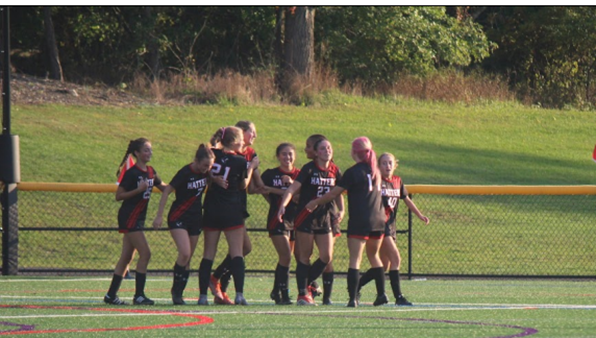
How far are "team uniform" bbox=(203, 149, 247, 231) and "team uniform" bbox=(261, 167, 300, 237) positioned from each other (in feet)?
1.62

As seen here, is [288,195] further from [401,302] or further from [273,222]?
[401,302]

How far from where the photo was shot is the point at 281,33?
34.6 meters

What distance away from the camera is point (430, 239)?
18.5 metres

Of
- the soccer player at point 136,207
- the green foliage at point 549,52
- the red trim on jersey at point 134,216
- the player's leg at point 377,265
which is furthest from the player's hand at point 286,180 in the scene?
the green foliage at point 549,52

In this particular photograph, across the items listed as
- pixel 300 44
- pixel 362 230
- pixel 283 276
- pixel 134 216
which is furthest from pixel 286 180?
pixel 300 44

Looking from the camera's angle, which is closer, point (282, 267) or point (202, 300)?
point (202, 300)

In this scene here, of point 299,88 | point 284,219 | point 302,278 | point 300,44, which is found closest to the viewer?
point 302,278

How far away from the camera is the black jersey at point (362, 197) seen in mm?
9953

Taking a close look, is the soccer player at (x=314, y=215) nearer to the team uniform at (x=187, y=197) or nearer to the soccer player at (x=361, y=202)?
the soccer player at (x=361, y=202)

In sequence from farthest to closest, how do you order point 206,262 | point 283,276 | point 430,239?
point 430,239
point 283,276
point 206,262

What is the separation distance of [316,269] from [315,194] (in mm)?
786

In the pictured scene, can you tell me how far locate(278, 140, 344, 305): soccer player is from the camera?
1021 centimetres

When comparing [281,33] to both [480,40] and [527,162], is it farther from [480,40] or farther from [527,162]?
[527,162]

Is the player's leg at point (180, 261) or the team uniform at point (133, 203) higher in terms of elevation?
the team uniform at point (133, 203)
